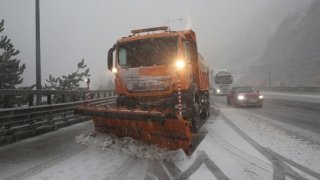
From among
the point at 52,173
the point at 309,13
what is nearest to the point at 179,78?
the point at 52,173

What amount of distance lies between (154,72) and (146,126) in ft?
6.98

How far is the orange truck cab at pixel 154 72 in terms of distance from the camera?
1088 centimetres

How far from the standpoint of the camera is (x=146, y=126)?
934 cm

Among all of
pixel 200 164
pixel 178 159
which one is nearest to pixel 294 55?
pixel 178 159

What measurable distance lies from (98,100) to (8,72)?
22.5 feet

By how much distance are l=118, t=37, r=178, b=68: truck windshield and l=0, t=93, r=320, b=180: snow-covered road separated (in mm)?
2427

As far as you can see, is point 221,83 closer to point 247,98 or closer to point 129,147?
point 247,98

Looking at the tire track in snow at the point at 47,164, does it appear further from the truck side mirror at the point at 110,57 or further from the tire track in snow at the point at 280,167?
the tire track in snow at the point at 280,167

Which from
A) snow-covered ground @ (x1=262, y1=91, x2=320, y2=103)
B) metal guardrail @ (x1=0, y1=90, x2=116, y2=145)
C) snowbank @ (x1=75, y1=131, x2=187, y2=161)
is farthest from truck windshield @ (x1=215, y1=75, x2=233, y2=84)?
snowbank @ (x1=75, y1=131, x2=187, y2=161)

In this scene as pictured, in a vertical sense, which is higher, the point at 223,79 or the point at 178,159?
the point at 223,79

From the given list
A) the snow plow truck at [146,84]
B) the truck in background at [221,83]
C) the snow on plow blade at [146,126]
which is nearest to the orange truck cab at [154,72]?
the snow plow truck at [146,84]

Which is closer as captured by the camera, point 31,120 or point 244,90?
point 31,120

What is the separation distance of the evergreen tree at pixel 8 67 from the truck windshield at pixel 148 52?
14.4 metres

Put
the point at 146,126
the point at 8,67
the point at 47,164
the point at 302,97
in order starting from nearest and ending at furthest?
1. the point at 47,164
2. the point at 146,126
3. the point at 8,67
4. the point at 302,97
